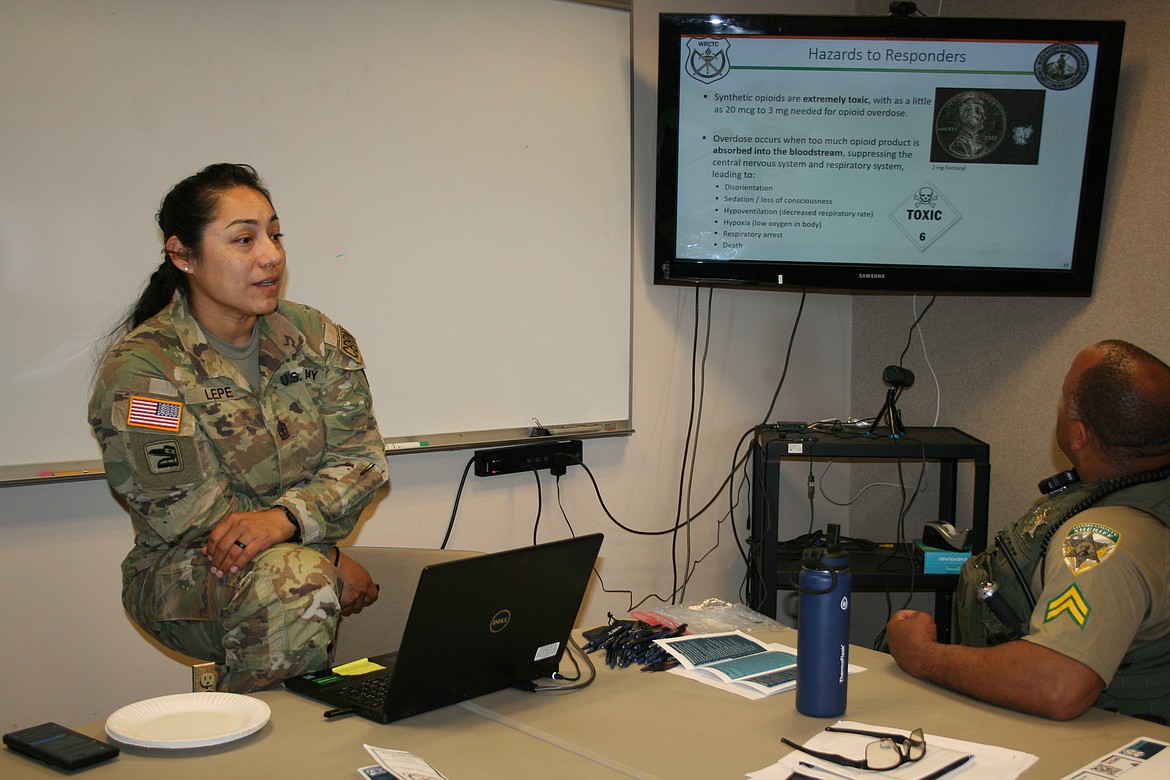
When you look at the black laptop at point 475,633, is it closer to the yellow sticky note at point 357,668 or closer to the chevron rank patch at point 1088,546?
the yellow sticky note at point 357,668

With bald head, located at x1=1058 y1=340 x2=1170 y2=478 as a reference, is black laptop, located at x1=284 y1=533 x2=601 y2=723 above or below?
below

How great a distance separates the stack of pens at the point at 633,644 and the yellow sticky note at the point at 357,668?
375 millimetres

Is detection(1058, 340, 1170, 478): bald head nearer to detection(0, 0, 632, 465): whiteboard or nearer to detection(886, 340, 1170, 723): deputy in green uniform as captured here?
detection(886, 340, 1170, 723): deputy in green uniform

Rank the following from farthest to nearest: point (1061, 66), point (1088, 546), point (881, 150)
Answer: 1. point (881, 150)
2. point (1061, 66)
3. point (1088, 546)

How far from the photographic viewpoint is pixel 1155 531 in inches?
60.6

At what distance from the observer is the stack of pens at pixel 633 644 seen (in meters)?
1.64

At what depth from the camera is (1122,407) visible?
5.51ft

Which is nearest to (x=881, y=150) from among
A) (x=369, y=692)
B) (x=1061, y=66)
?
(x=1061, y=66)

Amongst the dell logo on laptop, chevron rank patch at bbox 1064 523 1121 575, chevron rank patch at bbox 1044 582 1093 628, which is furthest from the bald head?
the dell logo on laptop

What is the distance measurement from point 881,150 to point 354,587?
2156mm

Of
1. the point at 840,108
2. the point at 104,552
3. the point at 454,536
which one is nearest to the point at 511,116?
the point at 840,108

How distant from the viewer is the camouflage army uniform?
1837 millimetres

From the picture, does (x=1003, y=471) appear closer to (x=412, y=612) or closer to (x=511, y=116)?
(x=511, y=116)

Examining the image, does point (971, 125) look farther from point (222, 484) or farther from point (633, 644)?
point (222, 484)
